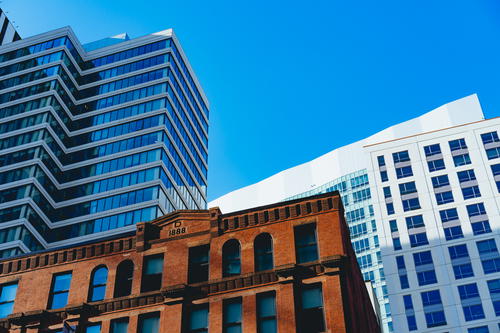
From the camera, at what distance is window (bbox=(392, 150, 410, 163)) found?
109312mm

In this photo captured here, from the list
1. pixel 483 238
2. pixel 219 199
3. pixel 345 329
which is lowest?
pixel 345 329

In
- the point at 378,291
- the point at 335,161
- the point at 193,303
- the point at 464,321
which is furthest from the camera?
the point at 335,161

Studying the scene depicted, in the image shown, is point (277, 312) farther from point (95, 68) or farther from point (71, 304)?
→ point (95, 68)

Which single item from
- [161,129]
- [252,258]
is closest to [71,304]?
[252,258]

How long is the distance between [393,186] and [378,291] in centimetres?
2839

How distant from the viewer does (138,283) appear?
1391 inches

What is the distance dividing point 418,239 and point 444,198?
8.53 metres

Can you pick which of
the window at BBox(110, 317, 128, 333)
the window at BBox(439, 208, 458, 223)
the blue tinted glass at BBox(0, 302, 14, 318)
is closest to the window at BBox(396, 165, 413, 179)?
the window at BBox(439, 208, 458, 223)

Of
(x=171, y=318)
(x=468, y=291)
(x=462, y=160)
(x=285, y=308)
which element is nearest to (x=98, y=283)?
(x=171, y=318)

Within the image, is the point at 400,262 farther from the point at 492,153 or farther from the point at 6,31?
the point at 6,31

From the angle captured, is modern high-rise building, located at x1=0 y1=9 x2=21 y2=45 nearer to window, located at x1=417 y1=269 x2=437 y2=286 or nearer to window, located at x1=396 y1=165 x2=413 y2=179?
window, located at x1=396 y1=165 x2=413 y2=179

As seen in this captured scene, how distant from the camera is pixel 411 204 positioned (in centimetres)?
10488

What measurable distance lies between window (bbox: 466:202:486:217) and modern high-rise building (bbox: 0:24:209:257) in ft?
151

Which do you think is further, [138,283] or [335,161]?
[335,161]
